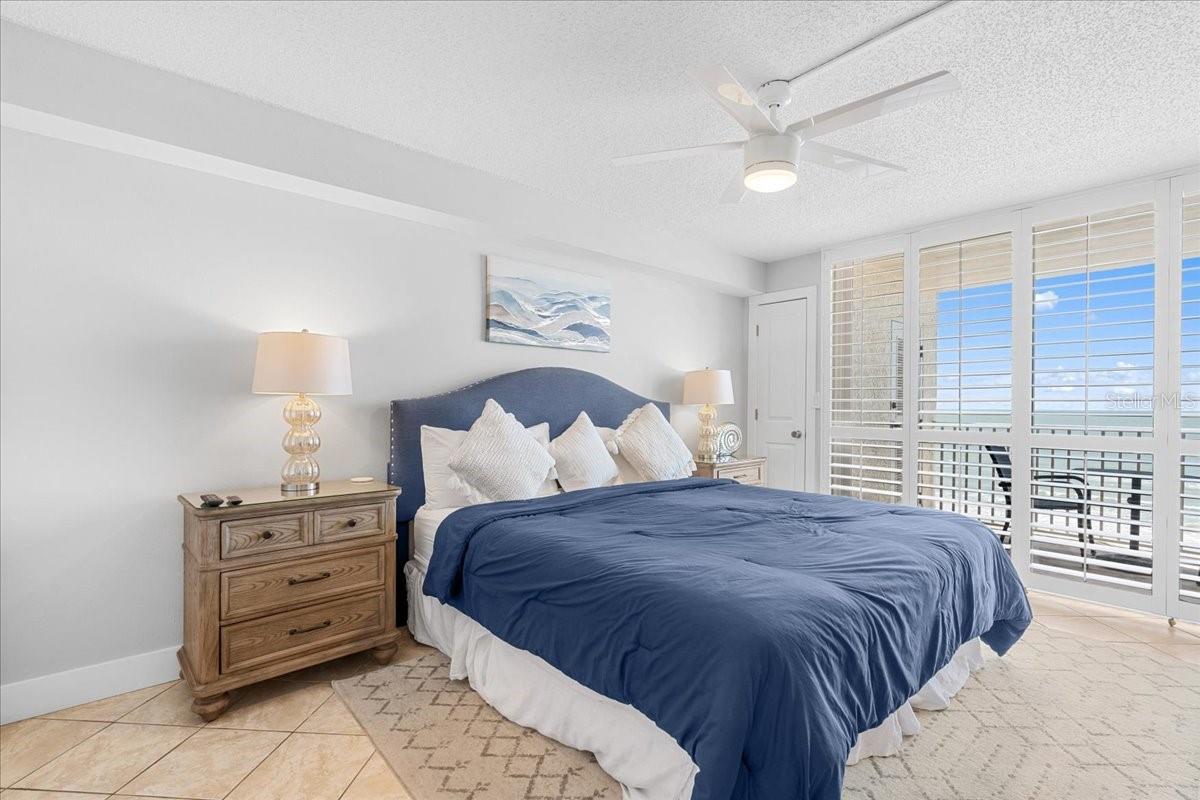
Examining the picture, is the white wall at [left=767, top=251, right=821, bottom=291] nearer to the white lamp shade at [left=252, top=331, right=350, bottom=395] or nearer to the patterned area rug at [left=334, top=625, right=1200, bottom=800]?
the patterned area rug at [left=334, top=625, right=1200, bottom=800]

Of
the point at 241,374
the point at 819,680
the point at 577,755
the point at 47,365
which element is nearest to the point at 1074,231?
the point at 819,680

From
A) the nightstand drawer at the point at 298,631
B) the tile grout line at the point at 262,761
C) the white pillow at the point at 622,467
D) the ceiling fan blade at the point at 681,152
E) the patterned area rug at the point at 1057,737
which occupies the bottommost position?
the tile grout line at the point at 262,761

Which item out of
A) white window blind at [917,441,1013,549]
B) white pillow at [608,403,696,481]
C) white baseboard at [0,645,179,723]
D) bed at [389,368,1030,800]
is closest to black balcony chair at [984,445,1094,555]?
white window blind at [917,441,1013,549]

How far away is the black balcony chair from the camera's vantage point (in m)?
3.55

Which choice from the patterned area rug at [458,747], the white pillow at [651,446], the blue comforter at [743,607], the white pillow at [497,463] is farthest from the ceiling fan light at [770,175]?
the patterned area rug at [458,747]

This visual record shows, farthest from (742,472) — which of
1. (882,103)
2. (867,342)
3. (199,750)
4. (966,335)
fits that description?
(199,750)

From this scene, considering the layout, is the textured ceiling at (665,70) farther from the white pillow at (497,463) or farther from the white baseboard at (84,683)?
the white baseboard at (84,683)

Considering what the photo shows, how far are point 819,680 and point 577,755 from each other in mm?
996

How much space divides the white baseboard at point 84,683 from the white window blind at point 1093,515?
483 centimetres

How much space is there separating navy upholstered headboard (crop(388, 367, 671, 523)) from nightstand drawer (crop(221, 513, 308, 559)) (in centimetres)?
64

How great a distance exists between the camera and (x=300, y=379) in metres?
2.53

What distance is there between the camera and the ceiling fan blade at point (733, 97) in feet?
6.03

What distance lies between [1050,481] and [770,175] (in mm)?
2959

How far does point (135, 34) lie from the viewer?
213 cm
